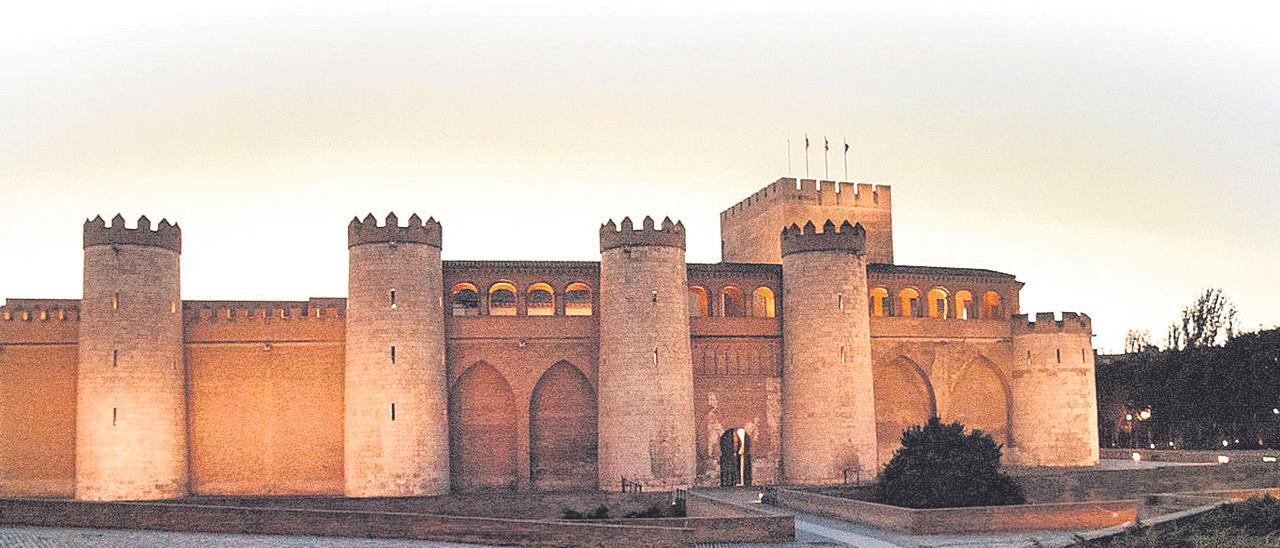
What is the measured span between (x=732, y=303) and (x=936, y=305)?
22.0 feet

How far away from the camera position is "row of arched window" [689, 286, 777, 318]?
129 ft

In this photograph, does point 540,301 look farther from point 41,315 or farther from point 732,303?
point 41,315

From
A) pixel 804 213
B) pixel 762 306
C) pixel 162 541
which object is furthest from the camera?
pixel 804 213

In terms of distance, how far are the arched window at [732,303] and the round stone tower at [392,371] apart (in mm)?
8745

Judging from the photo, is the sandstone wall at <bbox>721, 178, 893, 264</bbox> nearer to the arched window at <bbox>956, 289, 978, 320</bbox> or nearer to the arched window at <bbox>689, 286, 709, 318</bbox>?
the arched window at <bbox>956, 289, 978, 320</bbox>

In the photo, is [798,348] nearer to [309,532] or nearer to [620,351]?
[620,351]

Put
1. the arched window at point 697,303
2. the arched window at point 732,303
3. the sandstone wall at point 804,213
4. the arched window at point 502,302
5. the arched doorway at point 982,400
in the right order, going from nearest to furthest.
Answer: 1. the arched window at point 732,303
2. the arched window at point 697,303
3. the arched doorway at point 982,400
4. the sandstone wall at point 804,213
5. the arched window at point 502,302

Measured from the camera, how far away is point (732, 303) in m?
40.4

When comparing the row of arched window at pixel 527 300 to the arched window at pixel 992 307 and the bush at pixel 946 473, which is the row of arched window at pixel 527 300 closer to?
the bush at pixel 946 473

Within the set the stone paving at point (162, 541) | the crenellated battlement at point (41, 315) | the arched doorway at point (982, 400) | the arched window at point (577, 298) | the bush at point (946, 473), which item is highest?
the arched window at point (577, 298)

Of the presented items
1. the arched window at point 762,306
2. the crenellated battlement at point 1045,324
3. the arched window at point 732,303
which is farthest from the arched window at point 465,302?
the crenellated battlement at point 1045,324

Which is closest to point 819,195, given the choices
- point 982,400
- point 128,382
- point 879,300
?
point 879,300

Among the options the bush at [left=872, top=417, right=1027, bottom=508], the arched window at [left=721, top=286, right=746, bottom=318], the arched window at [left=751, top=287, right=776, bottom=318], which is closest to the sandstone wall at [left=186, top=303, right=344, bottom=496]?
the arched window at [left=721, top=286, right=746, bottom=318]

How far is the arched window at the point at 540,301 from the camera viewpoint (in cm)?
3825
